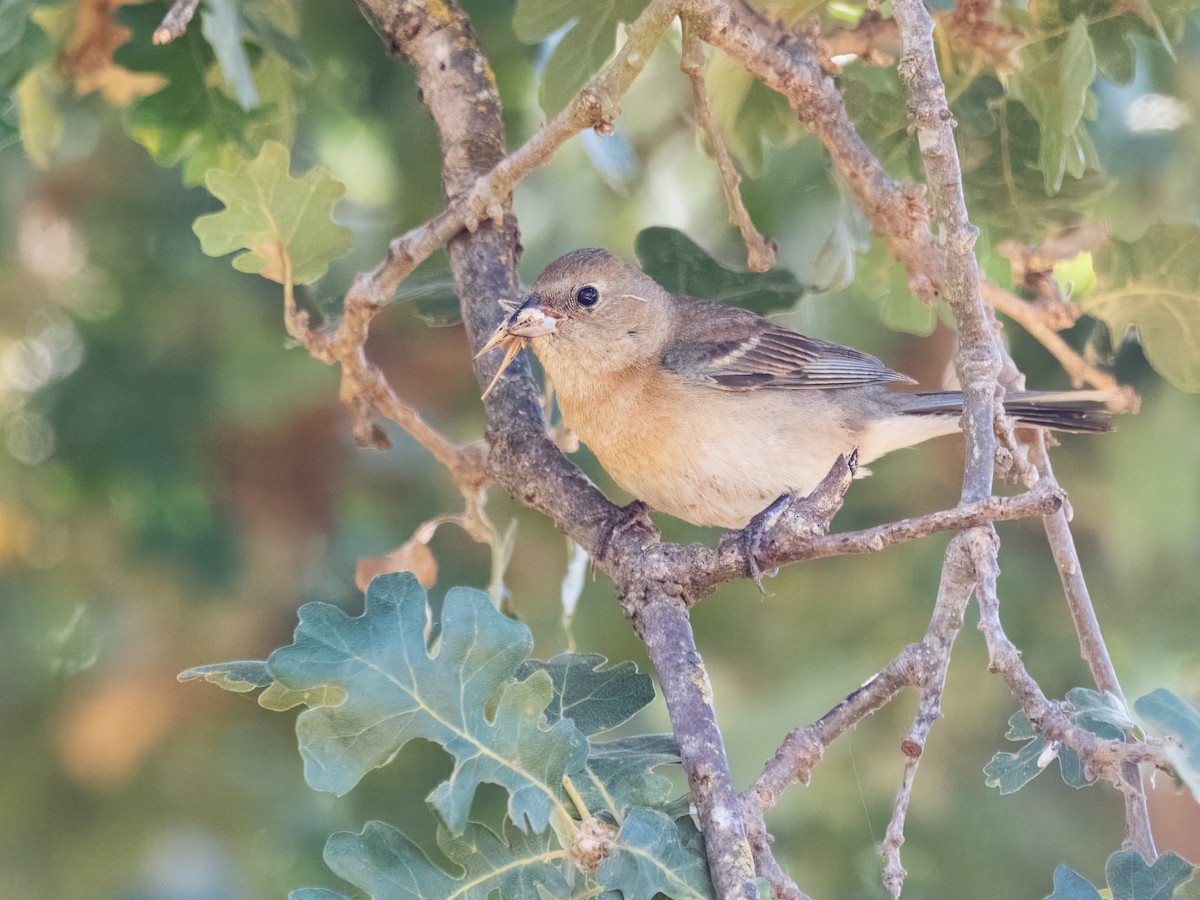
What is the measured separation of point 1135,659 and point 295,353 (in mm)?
2991

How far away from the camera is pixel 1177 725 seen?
5.85ft

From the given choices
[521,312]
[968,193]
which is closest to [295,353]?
[521,312]

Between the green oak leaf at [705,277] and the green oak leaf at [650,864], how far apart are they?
70.6 inches

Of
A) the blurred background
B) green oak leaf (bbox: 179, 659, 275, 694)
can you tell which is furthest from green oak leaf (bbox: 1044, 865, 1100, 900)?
the blurred background

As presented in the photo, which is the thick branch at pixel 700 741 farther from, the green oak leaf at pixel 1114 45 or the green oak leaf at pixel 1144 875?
the green oak leaf at pixel 1114 45

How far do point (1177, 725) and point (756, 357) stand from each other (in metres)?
2.09

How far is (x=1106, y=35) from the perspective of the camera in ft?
9.43

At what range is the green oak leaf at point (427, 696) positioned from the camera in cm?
177

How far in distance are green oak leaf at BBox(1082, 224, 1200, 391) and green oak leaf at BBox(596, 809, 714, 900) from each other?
182 cm

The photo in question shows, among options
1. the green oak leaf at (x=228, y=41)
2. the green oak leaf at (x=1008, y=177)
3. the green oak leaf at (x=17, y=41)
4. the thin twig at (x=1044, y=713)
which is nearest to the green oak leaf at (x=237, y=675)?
the thin twig at (x=1044, y=713)

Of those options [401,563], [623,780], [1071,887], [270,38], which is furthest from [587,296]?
[1071,887]

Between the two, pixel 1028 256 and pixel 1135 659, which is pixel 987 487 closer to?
pixel 1028 256

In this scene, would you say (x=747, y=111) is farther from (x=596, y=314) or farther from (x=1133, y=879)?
(x=1133, y=879)

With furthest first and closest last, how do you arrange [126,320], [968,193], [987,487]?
[126,320] < [968,193] < [987,487]
